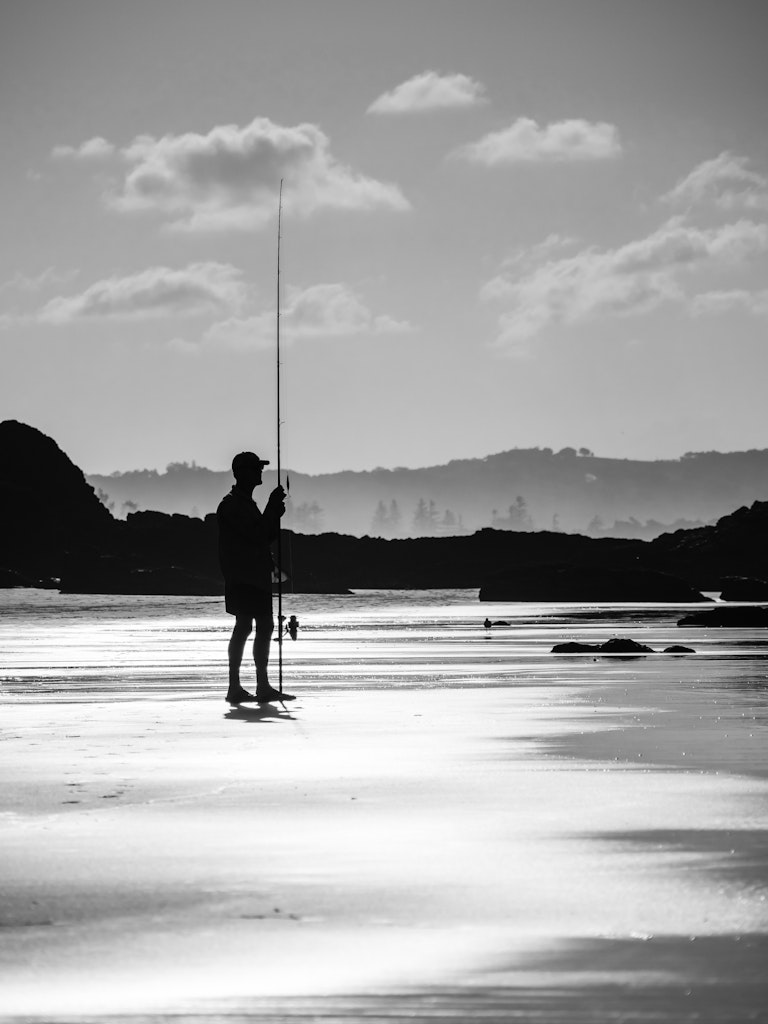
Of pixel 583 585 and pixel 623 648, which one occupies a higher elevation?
pixel 583 585

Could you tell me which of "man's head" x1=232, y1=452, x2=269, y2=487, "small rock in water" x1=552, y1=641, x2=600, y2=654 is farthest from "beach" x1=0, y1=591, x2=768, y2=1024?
"small rock in water" x1=552, y1=641, x2=600, y2=654

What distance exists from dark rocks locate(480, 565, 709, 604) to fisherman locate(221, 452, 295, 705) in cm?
14142

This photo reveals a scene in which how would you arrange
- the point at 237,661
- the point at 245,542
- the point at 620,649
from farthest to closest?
Result: the point at 620,649 < the point at 245,542 < the point at 237,661

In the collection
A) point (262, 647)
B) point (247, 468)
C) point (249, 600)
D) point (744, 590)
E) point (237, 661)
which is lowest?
point (744, 590)

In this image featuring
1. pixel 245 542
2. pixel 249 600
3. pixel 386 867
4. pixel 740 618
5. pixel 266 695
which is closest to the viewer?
pixel 386 867

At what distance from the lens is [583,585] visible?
163m

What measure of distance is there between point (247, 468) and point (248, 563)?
0.89 metres

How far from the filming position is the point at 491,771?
801cm

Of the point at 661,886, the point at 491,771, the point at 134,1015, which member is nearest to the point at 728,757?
the point at 491,771

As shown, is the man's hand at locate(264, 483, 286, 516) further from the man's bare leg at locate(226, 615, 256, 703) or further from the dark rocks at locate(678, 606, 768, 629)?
the dark rocks at locate(678, 606, 768, 629)

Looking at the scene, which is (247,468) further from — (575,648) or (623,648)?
(575,648)

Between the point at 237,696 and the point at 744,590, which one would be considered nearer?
the point at 237,696

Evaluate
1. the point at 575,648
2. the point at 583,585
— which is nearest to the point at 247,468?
the point at 575,648

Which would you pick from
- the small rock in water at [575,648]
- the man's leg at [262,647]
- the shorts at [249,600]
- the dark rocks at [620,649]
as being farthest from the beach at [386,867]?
the small rock in water at [575,648]
